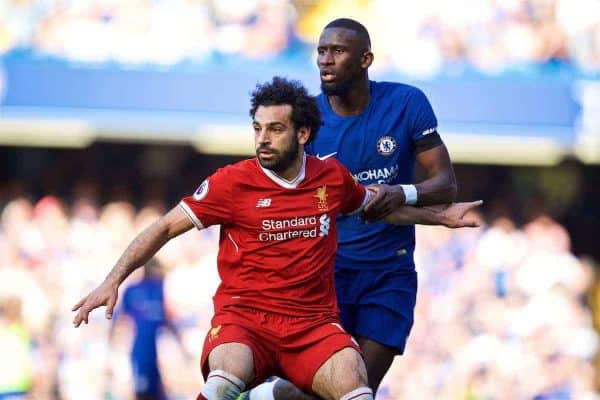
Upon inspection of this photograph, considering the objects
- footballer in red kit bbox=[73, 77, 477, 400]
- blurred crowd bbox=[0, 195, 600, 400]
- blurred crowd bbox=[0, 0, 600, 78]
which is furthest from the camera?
blurred crowd bbox=[0, 0, 600, 78]

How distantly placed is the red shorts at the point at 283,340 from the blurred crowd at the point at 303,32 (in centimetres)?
862

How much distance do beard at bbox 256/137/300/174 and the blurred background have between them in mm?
7538

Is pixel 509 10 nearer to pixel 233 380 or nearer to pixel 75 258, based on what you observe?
pixel 75 258

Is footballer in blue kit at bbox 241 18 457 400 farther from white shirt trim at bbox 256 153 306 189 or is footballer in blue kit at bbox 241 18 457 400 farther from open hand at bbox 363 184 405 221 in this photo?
white shirt trim at bbox 256 153 306 189

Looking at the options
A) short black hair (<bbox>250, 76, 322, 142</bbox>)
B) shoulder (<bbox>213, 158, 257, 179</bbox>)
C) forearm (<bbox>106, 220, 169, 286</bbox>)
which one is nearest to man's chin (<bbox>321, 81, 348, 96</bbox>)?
short black hair (<bbox>250, 76, 322, 142</bbox>)

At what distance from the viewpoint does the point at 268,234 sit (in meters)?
6.20

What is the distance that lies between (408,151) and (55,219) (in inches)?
327

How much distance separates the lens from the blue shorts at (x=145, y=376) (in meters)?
13.3

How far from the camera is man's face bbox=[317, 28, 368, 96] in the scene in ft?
22.8

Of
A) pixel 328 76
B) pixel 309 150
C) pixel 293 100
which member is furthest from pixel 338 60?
pixel 293 100

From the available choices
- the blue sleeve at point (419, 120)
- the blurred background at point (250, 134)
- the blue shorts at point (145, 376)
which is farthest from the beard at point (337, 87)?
the blurred background at point (250, 134)

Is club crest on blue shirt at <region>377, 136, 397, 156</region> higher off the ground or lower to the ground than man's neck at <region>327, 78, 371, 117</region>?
lower

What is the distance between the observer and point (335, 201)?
252 inches

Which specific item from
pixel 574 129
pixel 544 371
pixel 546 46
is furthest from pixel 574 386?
pixel 546 46
